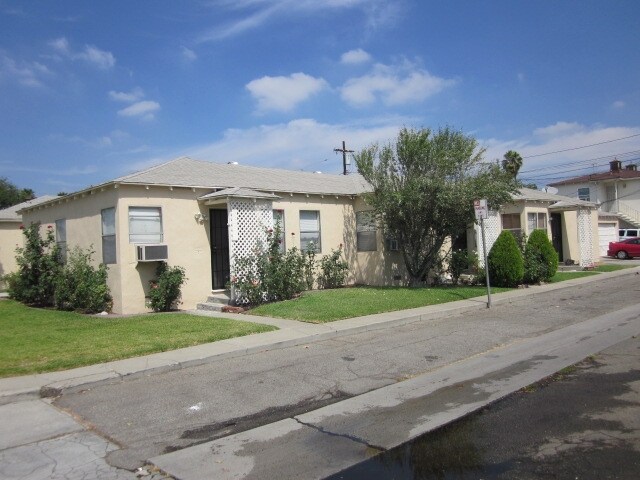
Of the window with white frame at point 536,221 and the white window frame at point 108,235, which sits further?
the window with white frame at point 536,221

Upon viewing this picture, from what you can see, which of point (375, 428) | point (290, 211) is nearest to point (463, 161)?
point (290, 211)

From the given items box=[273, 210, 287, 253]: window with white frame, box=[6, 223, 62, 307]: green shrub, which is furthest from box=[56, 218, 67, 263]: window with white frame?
box=[273, 210, 287, 253]: window with white frame

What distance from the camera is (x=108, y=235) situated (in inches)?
562

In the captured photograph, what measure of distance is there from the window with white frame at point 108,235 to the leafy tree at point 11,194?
36.4 meters

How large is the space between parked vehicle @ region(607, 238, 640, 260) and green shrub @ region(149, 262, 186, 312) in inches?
1186

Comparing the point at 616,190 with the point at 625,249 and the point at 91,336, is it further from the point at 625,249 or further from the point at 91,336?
the point at 91,336

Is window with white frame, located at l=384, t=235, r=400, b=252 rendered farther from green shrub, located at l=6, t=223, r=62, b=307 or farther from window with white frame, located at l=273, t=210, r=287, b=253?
green shrub, located at l=6, t=223, r=62, b=307

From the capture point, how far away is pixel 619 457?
441 centimetres

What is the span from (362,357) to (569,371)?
10.2ft

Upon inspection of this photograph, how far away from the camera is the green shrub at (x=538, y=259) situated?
61.0 feet

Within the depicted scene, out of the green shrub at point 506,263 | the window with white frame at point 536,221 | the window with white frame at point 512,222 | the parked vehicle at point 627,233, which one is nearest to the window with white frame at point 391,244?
the green shrub at point 506,263

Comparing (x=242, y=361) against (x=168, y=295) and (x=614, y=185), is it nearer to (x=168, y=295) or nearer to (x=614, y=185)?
(x=168, y=295)

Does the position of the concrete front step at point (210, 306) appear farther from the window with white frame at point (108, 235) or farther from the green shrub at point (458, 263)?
the green shrub at point (458, 263)

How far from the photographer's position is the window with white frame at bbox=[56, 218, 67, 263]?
16.8 m
